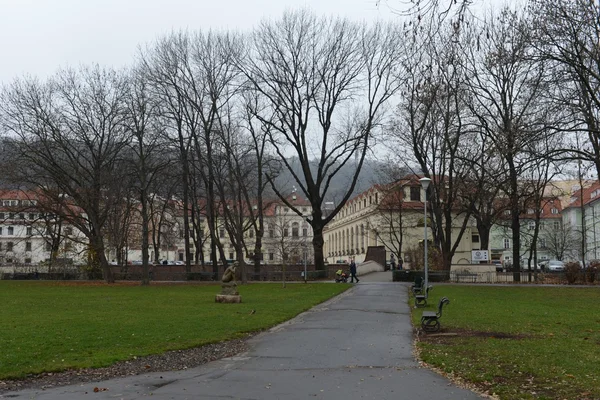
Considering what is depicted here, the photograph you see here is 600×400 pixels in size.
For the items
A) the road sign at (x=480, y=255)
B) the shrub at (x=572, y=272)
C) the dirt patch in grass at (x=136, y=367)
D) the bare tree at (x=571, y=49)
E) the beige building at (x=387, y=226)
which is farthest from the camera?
the beige building at (x=387, y=226)

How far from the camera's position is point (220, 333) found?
1548 cm

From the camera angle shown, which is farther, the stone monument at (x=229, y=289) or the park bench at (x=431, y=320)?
the stone monument at (x=229, y=289)

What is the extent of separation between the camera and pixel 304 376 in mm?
9906

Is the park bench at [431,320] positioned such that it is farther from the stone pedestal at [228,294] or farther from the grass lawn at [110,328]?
the stone pedestal at [228,294]

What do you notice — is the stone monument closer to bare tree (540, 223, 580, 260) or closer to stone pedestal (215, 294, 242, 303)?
stone pedestal (215, 294, 242, 303)

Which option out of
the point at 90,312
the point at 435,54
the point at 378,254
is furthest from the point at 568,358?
the point at 378,254

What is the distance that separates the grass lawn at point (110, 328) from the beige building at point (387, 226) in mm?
32682

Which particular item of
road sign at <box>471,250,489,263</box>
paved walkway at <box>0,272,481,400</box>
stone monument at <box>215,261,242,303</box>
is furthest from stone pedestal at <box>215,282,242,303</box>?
road sign at <box>471,250,489,263</box>

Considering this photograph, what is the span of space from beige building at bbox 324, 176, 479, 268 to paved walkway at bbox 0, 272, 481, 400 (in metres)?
39.6

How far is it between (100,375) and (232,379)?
226 centimetres

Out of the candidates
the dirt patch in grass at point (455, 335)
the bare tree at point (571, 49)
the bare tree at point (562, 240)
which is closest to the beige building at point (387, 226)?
the bare tree at point (562, 240)

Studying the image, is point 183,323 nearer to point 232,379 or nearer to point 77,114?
point 232,379

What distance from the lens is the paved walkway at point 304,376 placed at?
337 inches

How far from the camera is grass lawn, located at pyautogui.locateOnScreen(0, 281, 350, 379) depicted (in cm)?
1156
